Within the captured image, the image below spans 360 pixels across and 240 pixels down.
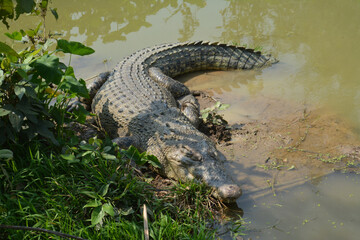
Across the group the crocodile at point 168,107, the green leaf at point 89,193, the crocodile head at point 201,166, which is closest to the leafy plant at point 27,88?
the green leaf at point 89,193

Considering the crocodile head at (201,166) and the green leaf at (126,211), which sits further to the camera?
the crocodile head at (201,166)

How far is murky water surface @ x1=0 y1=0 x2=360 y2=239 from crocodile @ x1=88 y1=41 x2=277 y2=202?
13.7 inches

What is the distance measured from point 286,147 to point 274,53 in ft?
9.22

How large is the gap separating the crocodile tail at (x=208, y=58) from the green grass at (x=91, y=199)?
122 inches

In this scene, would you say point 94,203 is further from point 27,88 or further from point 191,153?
point 191,153

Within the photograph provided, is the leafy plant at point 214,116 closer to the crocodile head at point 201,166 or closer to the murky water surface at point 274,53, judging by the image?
the murky water surface at point 274,53

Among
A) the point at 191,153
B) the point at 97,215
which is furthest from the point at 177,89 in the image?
the point at 97,215

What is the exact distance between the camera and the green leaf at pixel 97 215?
8.62 ft

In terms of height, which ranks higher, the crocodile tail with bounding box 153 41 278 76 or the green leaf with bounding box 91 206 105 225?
the crocodile tail with bounding box 153 41 278 76

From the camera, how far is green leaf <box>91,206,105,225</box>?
263cm

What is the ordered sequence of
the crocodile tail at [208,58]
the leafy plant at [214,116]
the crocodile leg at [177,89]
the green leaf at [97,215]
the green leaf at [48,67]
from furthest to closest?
the crocodile tail at [208,58] → the crocodile leg at [177,89] → the leafy plant at [214,116] → the green leaf at [48,67] → the green leaf at [97,215]

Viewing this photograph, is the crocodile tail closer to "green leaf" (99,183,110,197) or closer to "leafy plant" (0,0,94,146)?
"leafy plant" (0,0,94,146)

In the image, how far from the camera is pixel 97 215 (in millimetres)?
2676

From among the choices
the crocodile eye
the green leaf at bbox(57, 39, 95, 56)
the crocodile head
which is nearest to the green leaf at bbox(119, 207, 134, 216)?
the crocodile head
